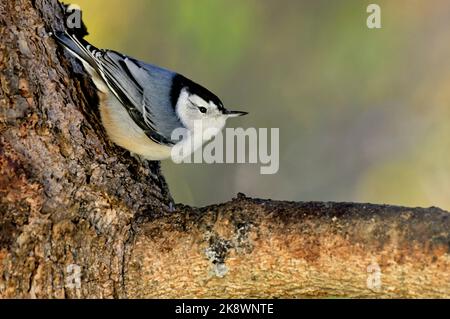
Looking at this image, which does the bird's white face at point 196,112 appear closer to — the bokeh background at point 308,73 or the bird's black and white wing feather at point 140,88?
the bird's black and white wing feather at point 140,88

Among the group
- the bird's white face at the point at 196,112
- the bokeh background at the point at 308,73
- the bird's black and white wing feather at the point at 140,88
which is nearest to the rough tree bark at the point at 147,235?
the bird's black and white wing feather at the point at 140,88

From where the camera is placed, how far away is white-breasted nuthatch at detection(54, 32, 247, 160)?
2629 millimetres

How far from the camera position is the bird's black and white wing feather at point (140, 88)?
8.93ft

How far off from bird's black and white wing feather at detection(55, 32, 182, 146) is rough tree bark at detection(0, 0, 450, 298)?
1.35ft

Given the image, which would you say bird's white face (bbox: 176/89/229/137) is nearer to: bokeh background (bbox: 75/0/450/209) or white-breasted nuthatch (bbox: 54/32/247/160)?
white-breasted nuthatch (bbox: 54/32/247/160)

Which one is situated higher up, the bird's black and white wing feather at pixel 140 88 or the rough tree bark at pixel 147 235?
the bird's black and white wing feather at pixel 140 88

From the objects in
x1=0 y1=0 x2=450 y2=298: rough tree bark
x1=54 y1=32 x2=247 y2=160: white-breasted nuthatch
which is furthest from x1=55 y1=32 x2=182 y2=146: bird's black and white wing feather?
x1=0 y1=0 x2=450 y2=298: rough tree bark

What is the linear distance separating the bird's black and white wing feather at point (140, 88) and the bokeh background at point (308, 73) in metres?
1.03

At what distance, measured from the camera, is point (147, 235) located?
2.14 m

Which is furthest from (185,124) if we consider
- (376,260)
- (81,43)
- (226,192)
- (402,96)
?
(402,96)

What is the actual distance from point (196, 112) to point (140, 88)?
11.7 inches

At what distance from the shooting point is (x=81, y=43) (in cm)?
261

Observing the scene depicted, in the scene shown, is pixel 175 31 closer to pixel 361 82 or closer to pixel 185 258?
pixel 361 82

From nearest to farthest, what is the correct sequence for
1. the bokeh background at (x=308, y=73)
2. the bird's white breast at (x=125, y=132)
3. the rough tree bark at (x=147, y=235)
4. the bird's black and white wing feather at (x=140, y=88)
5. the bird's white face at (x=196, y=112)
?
1. the rough tree bark at (x=147, y=235)
2. the bird's white breast at (x=125, y=132)
3. the bird's black and white wing feather at (x=140, y=88)
4. the bird's white face at (x=196, y=112)
5. the bokeh background at (x=308, y=73)
